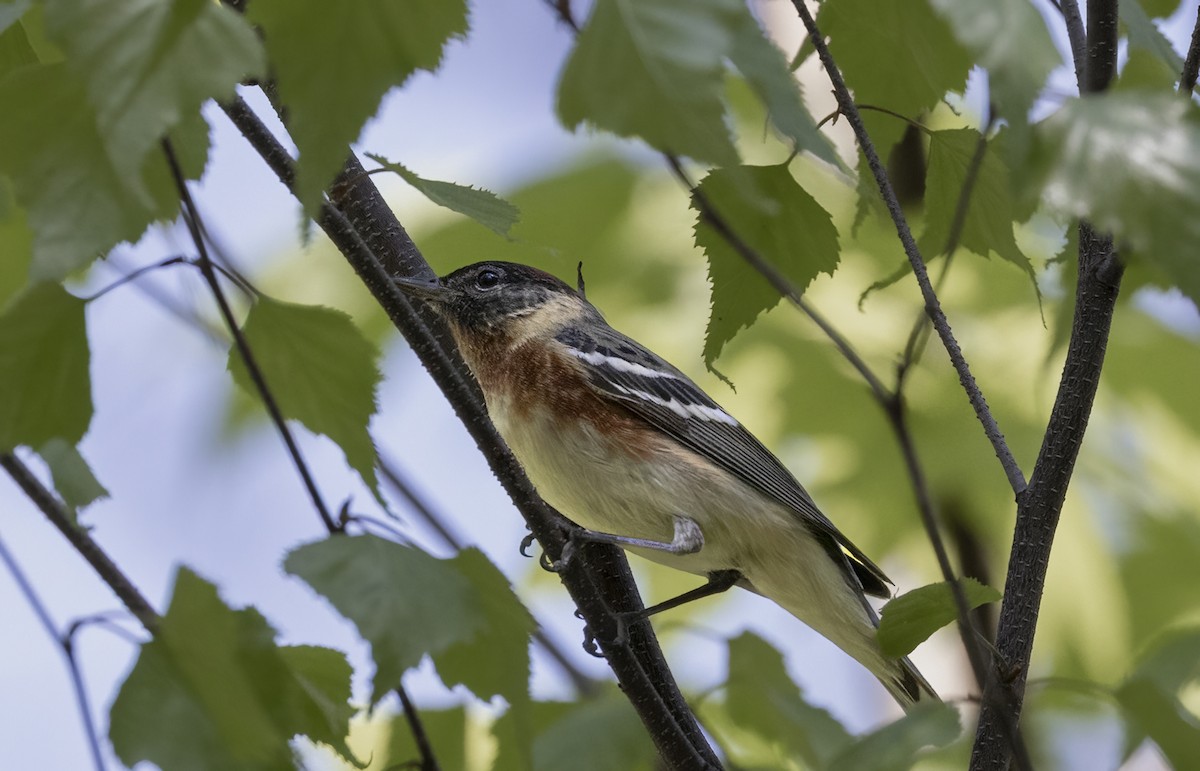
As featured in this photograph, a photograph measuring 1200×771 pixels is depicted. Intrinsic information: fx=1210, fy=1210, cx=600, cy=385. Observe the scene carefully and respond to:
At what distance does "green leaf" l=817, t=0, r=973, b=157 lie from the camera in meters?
1.90

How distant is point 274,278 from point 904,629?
9.97 feet

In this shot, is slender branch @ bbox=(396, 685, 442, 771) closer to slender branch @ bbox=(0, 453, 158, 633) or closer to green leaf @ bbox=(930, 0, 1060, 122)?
slender branch @ bbox=(0, 453, 158, 633)

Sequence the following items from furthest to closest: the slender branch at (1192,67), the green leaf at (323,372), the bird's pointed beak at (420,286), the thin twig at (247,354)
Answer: the bird's pointed beak at (420,286) < the slender branch at (1192,67) < the green leaf at (323,372) < the thin twig at (247,354)

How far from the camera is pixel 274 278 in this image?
445 cm

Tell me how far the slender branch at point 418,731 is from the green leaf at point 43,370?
0.61 metres

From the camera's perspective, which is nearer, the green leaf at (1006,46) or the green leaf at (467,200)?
the green leaf at (1006,46)

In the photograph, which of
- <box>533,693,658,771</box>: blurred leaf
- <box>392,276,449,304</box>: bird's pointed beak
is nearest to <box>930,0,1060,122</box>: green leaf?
<box>533,693,658,771</box>: blurred leaf

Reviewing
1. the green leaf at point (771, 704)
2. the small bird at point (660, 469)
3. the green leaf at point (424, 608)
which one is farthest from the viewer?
the small bird at point (660, 469)

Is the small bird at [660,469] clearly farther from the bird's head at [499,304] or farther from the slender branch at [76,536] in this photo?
the slender branch at [76,536]

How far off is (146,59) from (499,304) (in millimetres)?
2938

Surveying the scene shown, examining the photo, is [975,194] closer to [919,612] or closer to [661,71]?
[919,612]

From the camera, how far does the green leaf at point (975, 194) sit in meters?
2.22

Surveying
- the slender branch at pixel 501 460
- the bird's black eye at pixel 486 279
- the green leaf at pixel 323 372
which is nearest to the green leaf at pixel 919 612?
the slender branch at pixel 501 460

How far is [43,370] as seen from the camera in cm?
174
